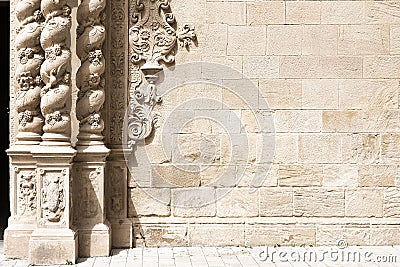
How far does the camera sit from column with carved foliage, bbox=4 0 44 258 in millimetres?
6770

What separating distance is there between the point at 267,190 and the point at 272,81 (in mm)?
1256

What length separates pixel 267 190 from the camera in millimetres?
7387

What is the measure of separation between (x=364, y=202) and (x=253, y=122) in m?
1.58

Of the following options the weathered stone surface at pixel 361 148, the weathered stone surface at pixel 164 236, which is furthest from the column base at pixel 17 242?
the weathered stone surface at pixel 361 148

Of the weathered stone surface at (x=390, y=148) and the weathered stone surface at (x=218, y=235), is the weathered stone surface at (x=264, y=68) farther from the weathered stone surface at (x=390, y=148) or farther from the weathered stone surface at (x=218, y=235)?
the weathered stone surface at (x=218, y=235)

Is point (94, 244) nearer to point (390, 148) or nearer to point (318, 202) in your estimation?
point (318, 202)

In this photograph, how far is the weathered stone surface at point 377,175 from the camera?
7.39m

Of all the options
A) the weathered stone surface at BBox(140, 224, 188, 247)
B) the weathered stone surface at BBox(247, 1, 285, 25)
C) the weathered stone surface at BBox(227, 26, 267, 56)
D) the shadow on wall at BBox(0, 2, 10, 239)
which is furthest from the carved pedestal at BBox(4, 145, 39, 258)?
the weathered stone surface at BBox(247, 1, 285, 25)

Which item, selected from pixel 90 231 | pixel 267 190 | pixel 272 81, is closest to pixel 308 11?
pixel 272 81

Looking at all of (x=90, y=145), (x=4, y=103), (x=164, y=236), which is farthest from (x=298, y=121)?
(x=4, y=103)

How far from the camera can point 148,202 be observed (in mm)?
7363

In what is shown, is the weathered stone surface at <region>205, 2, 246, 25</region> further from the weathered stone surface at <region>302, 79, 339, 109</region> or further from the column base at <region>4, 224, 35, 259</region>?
the column base at <region>4, 224, 35, 259</region>

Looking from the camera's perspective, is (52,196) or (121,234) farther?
(121,234)

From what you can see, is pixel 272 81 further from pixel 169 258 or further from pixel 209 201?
pixel 169 258
